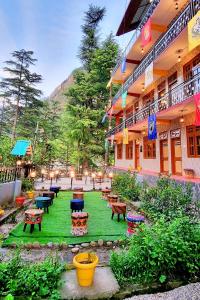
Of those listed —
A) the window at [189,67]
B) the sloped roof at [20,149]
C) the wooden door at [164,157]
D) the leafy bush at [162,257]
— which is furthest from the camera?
the wooden door at [164,157]

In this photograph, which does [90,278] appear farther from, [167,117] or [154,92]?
[154,92]

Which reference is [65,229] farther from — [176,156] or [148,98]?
[148,98]

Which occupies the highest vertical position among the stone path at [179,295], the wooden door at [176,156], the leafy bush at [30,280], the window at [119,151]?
the window at [119,151]

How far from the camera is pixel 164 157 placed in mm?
14133

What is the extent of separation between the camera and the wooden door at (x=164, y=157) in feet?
45.2

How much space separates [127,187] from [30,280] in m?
9.42

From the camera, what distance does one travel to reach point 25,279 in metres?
3.36

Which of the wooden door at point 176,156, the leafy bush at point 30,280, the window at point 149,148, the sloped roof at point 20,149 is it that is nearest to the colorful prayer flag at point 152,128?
the wooden door at point 176,156

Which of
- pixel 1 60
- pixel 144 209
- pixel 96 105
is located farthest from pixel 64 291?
pixel 1 60

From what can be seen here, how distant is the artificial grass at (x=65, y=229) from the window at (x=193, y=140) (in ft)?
18.2

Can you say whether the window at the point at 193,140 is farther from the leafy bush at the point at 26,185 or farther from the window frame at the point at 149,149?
the leafy bush at the point at 26,185

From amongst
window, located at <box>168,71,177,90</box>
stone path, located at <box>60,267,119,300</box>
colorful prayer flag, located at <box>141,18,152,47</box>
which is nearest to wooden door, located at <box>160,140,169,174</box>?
window, located at <box>168,71,177,90</box>

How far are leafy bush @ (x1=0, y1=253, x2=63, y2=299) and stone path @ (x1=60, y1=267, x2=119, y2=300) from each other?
0.19 meters

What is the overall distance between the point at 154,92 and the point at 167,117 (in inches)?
157
